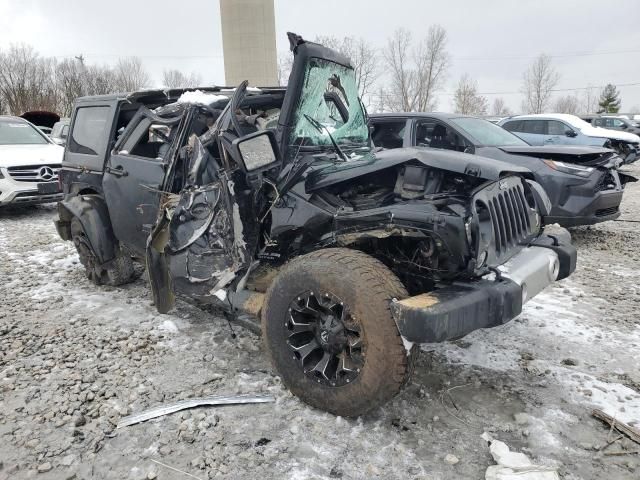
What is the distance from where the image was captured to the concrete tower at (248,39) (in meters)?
36.5

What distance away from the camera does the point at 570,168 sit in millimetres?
6121

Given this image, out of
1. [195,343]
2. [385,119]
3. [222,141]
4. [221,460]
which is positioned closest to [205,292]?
[195,343]

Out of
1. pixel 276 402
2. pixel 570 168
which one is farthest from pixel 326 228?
pixel 570 168

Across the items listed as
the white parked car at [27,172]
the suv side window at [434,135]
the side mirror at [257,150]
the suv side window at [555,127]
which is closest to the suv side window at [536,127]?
the suv side window at [555,127]

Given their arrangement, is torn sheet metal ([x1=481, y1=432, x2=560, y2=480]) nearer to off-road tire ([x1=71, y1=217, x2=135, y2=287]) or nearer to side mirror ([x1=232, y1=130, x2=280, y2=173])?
side mirror ([x1=232, y1=130, x2=280, y2=173])

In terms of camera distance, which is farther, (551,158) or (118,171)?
(551,158)

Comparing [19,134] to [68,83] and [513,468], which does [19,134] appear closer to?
[513,468]

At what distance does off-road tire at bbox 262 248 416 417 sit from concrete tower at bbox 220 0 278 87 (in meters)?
35.4

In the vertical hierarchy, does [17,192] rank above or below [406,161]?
below

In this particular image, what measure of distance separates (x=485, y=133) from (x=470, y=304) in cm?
487

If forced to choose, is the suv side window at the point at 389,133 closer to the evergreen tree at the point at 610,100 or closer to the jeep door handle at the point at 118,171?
the jeep door handle at the point at 118,171

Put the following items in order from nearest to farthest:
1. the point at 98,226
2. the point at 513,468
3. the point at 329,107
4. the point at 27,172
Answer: the point at 513,468 < the point at 329,107 < the point at 98,226 < the point at 27,172

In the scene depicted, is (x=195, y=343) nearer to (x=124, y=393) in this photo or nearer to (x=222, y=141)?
(x=124, y=393)

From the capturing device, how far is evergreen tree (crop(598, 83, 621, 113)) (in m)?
60.1
